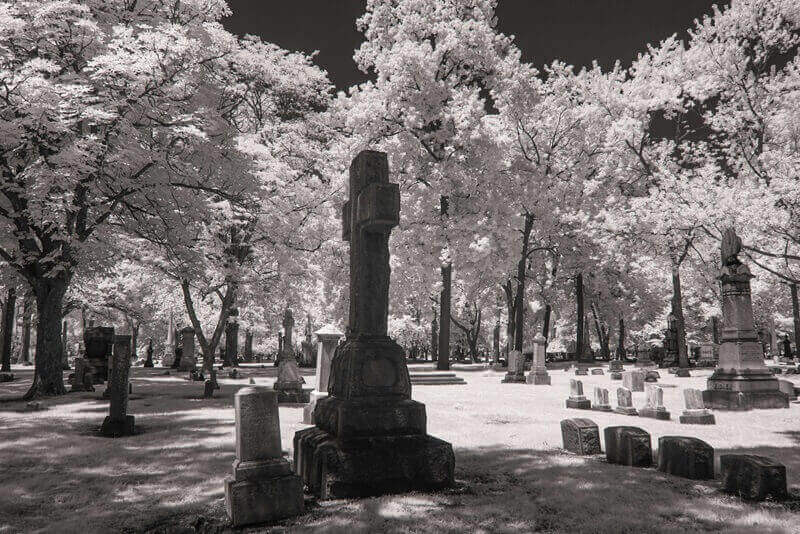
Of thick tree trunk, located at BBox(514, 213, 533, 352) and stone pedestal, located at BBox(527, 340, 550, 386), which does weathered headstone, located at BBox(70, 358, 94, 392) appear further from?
thick tree trunk, located at BBox(514, 213, 533, 352)

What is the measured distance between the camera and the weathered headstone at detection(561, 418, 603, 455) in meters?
7.21

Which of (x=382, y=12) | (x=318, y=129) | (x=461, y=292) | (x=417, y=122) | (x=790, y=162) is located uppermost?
(x=382, y=12)

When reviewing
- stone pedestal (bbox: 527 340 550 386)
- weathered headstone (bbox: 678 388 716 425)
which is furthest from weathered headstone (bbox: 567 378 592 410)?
stone pedestal (bbox: 527 340 550 386)

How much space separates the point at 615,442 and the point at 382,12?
23.9 metres

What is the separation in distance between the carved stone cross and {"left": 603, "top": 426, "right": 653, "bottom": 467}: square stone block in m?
3.39

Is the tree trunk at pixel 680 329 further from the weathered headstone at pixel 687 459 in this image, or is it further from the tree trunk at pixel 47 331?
the tree trunk at pixel 47 331

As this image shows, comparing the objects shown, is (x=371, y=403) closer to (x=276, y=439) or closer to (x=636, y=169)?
(x=276, y=439)

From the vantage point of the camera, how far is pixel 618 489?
17.5 ft

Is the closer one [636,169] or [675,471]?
[675,471]

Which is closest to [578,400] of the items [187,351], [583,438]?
[583,438]

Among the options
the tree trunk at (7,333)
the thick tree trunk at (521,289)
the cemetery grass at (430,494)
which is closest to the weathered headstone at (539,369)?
the thick tree trunk at (521,289)

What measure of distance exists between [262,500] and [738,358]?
40.9 ft

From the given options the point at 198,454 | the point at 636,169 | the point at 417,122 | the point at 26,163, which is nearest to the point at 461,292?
the point at 636,169

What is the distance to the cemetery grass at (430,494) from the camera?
14.6 feet
